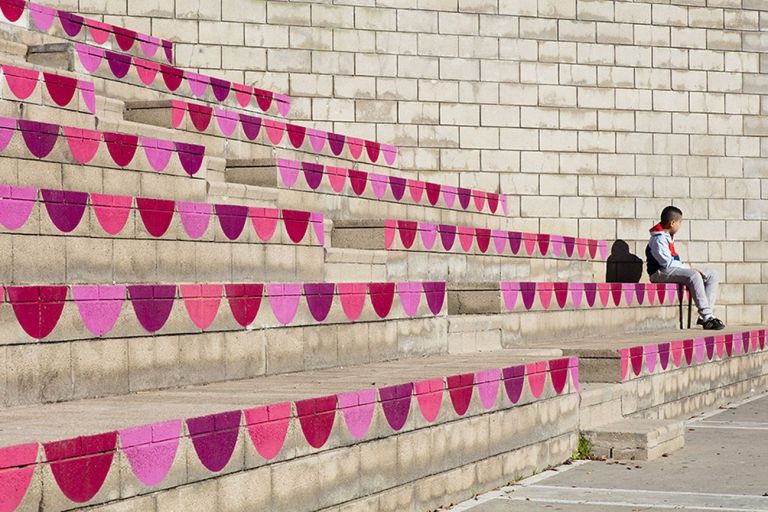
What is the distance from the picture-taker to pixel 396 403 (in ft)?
20.9

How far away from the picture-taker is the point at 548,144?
52.0 feet

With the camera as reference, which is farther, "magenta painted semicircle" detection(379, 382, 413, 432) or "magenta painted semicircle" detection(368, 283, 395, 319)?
"magenta painted semicircle" detection(368, 283, 395, 319)

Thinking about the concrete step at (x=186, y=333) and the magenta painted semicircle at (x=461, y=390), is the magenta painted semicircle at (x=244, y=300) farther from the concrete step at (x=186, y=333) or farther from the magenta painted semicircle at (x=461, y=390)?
the magenta painted semicircle at (x=461, y=390)

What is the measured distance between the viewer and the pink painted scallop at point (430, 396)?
21.8 ft

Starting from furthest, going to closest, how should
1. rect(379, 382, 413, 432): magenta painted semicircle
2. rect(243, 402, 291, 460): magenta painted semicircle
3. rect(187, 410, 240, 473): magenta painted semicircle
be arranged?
rect(379, 382, 413, 432): magenta painted semicircle, rect(243, 402, 291, 460): magenta painted semicircle, rect(187, 410, 240, 473): magenta painted semicircle

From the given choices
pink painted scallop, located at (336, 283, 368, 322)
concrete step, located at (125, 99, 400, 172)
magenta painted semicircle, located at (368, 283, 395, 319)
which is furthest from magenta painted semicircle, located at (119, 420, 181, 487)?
concrete step, located at (125, 99, 400, 172)

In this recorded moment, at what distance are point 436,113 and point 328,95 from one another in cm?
137

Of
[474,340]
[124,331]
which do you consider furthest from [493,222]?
[124,331]

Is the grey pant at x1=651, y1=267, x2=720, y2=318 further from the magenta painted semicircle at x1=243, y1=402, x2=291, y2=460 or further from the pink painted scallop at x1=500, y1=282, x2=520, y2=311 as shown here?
the magenta painted semicircle at x1=243, y1=402, x2=291, y2=460

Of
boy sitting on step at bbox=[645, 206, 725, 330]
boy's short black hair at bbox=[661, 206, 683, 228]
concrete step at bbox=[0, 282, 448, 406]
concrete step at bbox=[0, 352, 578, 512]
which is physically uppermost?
boy's short black hair at bbox=[661, 206, 683, 228]

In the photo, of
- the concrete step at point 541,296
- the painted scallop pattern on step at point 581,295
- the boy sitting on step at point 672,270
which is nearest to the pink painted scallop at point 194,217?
the concrete step at point 541,296

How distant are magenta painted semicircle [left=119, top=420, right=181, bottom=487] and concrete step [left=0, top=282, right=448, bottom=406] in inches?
42.2

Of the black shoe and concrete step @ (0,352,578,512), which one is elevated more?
the black shoe

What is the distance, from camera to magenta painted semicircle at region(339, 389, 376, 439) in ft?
19.5
